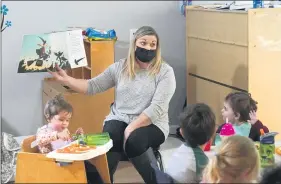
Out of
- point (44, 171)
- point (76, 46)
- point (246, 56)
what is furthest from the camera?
point (246, 56)

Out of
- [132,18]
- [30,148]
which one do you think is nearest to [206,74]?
[132,18]

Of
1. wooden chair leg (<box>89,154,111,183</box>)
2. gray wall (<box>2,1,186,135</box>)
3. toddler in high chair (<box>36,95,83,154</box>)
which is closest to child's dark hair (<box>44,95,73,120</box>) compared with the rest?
toddler in high chair (<box>36,95,83,154</box>)

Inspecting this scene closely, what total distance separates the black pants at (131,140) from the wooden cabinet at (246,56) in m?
0.75

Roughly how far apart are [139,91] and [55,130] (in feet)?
2.01

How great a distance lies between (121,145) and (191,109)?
0.62 metres

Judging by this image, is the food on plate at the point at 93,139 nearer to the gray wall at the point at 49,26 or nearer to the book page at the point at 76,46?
the book page at the point at 76,46

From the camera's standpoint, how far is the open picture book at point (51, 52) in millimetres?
2547

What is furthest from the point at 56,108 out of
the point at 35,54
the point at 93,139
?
the point at 35,54

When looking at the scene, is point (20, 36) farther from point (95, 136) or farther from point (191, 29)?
point (95, 136)

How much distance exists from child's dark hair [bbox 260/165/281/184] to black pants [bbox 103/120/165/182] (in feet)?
2.66

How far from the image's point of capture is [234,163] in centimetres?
163

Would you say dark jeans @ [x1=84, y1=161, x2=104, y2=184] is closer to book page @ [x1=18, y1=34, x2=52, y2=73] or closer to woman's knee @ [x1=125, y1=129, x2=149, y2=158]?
woman's knee @ [x1=125, y1=129, x2=149, y2=158]

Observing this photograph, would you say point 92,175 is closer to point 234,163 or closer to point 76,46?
point 234,163

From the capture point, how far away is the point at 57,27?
351cm
